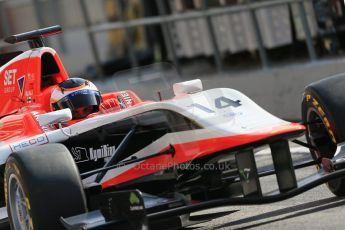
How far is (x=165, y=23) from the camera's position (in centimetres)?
1881

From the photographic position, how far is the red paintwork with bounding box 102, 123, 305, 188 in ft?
22.3

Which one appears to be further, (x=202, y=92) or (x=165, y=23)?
(x=165, y=23)

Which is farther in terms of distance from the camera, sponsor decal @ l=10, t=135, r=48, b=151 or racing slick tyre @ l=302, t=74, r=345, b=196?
sponsor decal @ l=10, t=135, r=48, b=151

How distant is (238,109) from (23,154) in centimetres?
154

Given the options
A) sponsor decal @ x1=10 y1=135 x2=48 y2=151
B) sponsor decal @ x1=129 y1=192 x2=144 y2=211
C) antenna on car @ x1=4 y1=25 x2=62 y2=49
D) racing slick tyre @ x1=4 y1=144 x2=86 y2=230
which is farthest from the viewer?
antenna on car @ x1=4 y1=25 x2=62 y2=49

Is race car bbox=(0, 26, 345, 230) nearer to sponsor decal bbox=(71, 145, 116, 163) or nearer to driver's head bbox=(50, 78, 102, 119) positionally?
sponsor decal bbox=(71, 145, 116, 163)

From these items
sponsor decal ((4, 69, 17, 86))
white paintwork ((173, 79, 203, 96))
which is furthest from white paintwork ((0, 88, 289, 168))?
sponsor decal ((4, 69, 17, 86))

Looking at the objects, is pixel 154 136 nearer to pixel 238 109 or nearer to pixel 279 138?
pixel 238 109

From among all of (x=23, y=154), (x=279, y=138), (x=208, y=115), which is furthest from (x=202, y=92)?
(x=23, y=154)

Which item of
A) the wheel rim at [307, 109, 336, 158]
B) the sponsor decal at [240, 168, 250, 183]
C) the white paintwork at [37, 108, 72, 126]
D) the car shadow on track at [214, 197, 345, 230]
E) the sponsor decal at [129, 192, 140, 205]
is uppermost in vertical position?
the white paintwork at [37, 108, 72, 126]

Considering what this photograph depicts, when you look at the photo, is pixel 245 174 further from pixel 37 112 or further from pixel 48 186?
pixel 37 112

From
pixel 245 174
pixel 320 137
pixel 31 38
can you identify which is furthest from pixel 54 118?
pixel 31 38

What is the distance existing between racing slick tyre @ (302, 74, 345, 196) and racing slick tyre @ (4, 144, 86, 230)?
185 centimetres

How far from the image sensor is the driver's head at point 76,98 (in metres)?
8.64
